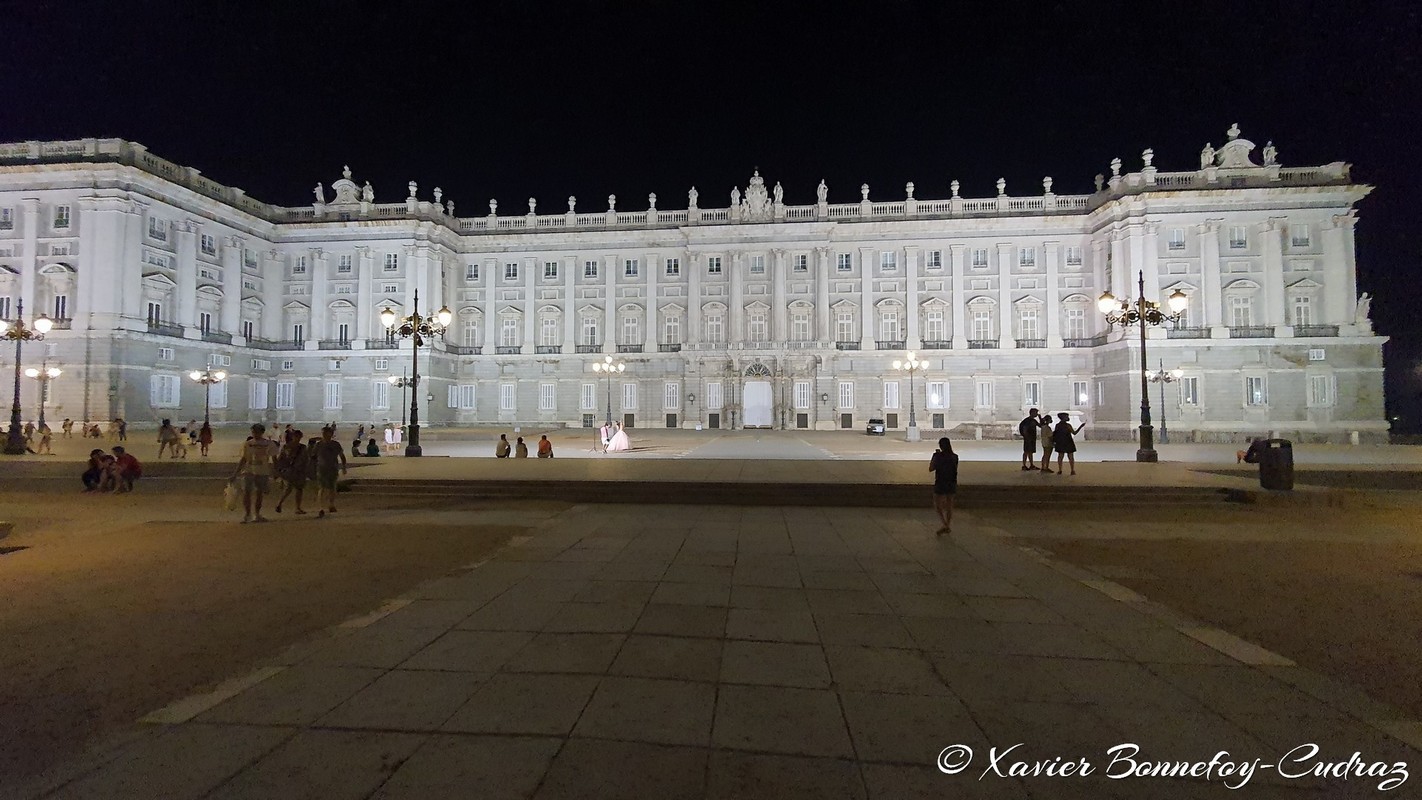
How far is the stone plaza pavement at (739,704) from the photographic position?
10.2 ft

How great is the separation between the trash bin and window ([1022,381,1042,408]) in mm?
33777

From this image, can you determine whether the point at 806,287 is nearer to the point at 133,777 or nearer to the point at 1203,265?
the point at 1203,265

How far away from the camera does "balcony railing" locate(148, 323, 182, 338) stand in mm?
38531

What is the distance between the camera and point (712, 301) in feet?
165

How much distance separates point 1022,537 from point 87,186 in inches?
1958

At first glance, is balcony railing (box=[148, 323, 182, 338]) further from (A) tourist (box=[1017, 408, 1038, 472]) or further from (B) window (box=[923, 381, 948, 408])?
(B) window (box=[923, 381, 948, 408])

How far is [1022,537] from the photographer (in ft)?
33.3

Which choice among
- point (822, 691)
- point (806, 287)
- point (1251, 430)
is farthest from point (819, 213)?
point (822, 691)

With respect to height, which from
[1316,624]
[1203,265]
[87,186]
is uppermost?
[87,186]

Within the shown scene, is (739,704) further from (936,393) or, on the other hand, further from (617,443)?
(936,393)

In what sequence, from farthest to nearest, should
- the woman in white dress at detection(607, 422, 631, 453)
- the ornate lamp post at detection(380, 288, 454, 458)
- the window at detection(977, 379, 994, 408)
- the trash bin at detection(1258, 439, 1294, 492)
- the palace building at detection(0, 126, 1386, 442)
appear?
1. the window at detection(977, 379, 994, 408)
2. the palace building at detection(0, 126, 1386, 442)
3. the woman in white dress at detection(607, 422, 631, 453)
4. the ornate lamp post at detection(380, 288, 454, 458)
5. the trash bin at detection(1258, 439, 1294, 492)

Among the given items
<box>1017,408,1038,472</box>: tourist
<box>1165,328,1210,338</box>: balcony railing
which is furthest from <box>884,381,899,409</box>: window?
<box>1017,408,1038,472</box>: tourist

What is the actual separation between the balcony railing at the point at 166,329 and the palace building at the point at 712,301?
0.52 feet

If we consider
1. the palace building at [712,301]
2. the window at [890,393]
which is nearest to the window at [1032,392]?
the palace building at [712,301]
